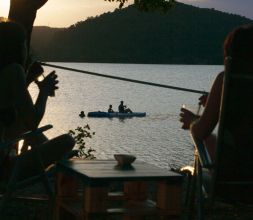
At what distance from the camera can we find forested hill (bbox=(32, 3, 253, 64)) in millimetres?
129125

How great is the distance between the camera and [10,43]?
374cm

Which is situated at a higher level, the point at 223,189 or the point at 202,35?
the point at 202,35

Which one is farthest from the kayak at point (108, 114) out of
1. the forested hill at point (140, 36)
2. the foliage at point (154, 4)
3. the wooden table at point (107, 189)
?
the forested hill at point (140, 36)

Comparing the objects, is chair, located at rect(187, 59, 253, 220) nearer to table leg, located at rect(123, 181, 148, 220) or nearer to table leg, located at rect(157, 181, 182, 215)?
table leg, located at rect(157, 181, 182, 215)

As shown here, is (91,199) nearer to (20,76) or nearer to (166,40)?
(20,76)

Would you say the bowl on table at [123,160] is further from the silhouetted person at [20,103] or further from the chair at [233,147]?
the silhouetted person at [20,103]

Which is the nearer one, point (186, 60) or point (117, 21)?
point (117, 21)

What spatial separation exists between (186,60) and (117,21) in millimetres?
33622

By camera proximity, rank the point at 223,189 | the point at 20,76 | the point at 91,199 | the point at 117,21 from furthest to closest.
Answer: the point at 117,21 → the point at 20,76 → the point at 223,189 → the point at 91,199

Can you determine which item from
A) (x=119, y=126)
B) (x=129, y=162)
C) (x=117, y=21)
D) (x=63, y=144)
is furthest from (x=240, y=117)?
(x=117, y=21)

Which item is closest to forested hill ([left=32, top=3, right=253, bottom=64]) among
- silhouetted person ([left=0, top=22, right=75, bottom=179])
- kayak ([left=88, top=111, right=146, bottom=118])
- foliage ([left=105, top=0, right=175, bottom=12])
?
kayak ([left=88, top=111, right=146, bottom=118])

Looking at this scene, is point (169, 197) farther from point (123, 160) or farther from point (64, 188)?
point (64, 188)

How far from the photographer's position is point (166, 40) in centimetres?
13562

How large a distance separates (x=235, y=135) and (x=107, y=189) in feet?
2.15
